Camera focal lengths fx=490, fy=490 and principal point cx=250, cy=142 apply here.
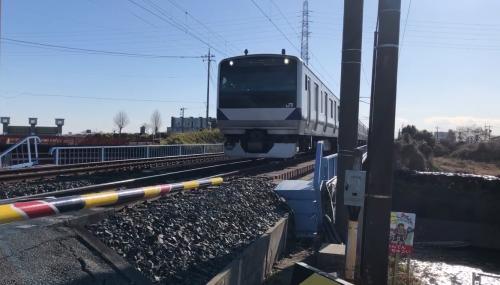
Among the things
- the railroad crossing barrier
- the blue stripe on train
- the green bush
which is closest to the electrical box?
the railroad crossing barrier

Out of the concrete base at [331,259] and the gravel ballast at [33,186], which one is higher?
the gravel ballast at [33,186]

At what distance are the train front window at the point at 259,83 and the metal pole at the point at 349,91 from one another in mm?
7347

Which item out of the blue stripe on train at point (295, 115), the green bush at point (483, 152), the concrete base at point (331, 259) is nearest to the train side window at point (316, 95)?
the blue stripe on train at point (295, 115)

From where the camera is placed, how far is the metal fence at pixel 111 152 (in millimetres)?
19381

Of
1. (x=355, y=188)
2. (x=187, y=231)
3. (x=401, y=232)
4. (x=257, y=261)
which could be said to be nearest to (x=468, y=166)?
(x=401, y=232)

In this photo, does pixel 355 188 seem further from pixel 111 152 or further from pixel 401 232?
pixel 111 152

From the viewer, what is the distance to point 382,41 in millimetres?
5223

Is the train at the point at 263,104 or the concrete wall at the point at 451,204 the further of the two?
the concrete wall at the point at 451,204

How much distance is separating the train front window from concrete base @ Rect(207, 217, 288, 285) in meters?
8.16

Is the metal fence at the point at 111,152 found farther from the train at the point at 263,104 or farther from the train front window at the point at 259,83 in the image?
the train front window at the point at 259,83

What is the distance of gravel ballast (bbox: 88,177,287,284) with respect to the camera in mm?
4645

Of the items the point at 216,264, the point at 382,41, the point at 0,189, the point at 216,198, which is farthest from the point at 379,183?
the point at 0,189

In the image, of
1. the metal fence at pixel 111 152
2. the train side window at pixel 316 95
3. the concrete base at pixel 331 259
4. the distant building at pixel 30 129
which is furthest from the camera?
the distant building at pixel 30 129

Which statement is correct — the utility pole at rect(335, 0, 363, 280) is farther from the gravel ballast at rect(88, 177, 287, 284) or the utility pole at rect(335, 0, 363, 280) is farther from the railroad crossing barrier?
the railroad crossing barrier
